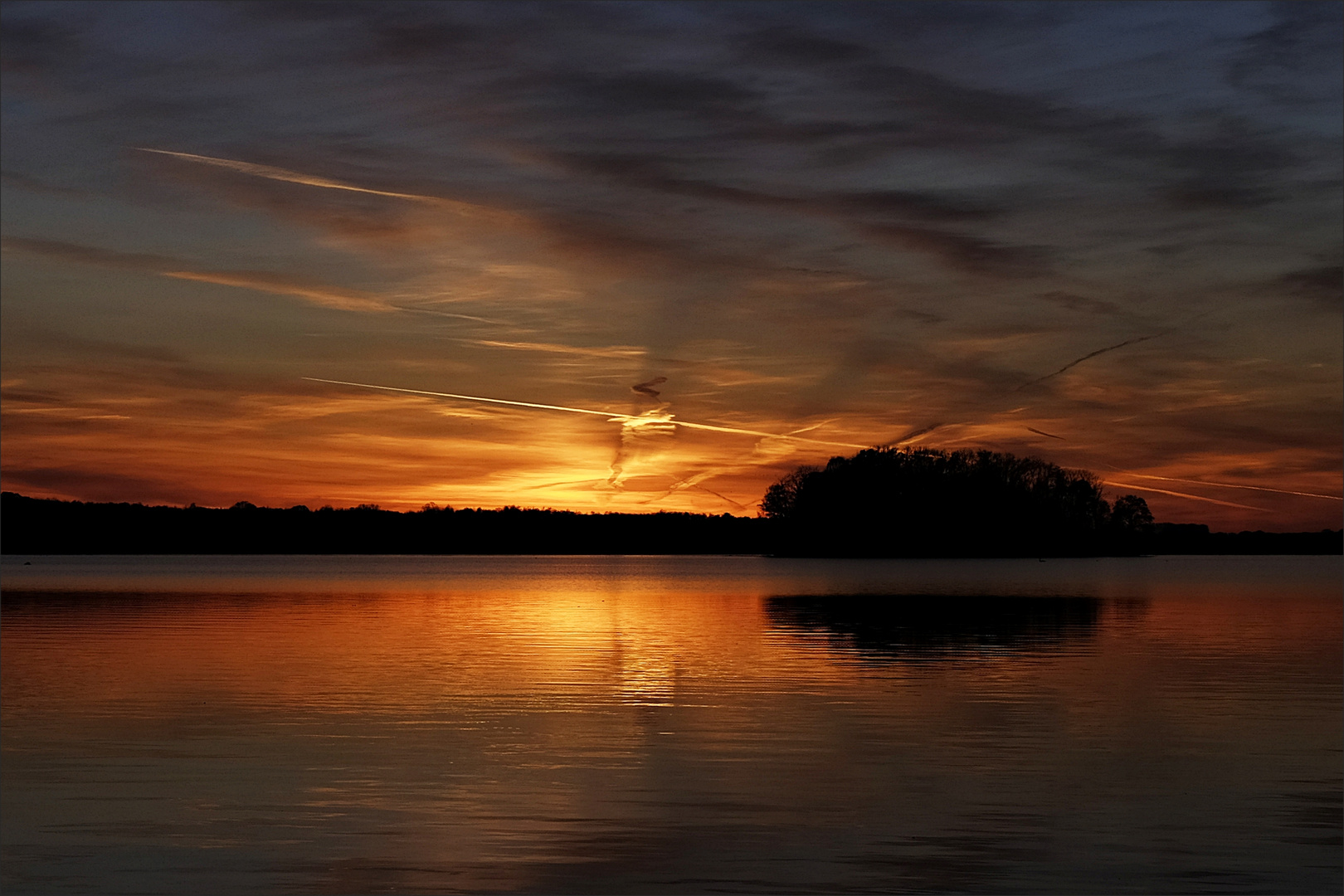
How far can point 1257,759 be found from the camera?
24.4 metres

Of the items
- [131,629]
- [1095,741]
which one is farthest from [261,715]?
[131,629]

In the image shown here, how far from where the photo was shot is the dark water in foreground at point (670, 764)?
16.8 m

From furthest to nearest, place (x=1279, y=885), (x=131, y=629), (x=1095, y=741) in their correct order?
1. (x=131, y=629)
2. (x=1095, y=741)
3. (x=1279, y=885)

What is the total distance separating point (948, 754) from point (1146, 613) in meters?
52.0

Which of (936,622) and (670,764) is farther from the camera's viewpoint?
(936,622)

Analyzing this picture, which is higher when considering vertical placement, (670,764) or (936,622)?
(936,622)

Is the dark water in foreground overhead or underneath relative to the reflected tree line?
underneath

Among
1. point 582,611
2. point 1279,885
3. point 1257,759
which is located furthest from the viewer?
point 582,611

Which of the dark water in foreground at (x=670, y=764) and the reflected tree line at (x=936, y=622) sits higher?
the reflected tree line at (x=936, y=622)

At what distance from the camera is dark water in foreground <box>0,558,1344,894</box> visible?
16.8 meters

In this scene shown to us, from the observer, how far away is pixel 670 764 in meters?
23.8

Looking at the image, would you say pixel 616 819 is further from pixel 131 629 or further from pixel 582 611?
pixel 582 611

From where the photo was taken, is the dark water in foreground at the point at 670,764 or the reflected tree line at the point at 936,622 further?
the reflected tree line at the point at 936,622

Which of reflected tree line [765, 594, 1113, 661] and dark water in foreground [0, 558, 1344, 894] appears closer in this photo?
dark water in foreground [0, 558, 1344, 894]
